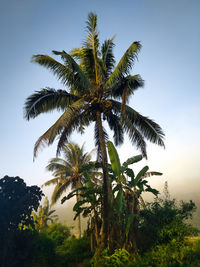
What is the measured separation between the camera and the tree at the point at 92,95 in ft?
34.5

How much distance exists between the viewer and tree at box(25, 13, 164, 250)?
10.5 metres

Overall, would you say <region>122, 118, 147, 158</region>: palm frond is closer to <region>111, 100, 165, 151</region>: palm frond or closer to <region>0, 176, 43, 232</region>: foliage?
<region>111, 100, 165, 151</region>: palm frond

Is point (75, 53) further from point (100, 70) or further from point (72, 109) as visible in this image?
point (72, 109)

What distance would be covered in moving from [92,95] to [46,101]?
97.6 inches

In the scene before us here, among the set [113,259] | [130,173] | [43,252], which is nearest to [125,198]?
[130,173]

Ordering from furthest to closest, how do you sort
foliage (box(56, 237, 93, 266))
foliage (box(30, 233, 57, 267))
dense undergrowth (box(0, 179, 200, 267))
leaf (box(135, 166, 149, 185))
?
leaf (box(135, 166, 149, 185))
foliage (box(56, 237, 93, 266))
foliage (box(30, 233, 57, 267))
dense undergrowth (box(0, 179, 200, 267))

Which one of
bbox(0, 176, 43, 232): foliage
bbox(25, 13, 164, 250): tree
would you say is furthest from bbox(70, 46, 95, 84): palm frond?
bbox(0, 176, 43, 232): foliage

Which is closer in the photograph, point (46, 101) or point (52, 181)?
point (46, 101)

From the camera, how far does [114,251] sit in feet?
31.3

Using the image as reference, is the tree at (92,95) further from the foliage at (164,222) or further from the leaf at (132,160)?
the foliage at (164,222)

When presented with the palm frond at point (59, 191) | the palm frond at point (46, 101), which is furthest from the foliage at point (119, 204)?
the palm frond at point (59, 191)

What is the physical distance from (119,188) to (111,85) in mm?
5488

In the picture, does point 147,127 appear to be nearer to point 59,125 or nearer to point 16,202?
point 59,125

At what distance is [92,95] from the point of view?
1112 centimetres
